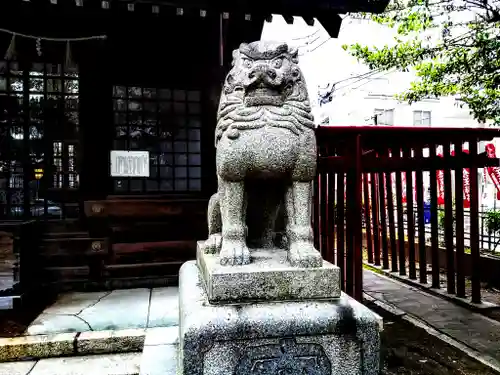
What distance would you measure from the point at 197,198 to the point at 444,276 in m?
5.54

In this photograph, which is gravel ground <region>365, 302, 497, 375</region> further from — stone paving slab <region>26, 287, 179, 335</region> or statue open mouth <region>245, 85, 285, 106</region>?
statue open mouth <region>245, 85, 285, 106</region>

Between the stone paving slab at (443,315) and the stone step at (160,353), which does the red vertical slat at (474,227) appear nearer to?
the stone paving slab at (443,315)

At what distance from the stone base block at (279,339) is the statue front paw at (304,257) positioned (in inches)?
9.7

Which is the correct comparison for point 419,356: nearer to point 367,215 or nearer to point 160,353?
point 160,353

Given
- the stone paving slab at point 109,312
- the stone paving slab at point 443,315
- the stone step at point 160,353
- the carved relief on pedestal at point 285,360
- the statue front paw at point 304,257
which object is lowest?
the stone paving slab at point 443,315

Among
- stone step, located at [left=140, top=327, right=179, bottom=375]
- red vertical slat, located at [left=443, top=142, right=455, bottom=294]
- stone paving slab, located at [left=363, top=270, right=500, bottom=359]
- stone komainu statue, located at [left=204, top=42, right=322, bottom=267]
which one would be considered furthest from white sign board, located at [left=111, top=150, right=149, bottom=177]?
red vertical slat, located at [left=443, top=142, right=455, bottom=294]

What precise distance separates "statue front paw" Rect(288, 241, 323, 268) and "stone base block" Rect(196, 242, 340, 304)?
4 centimetres

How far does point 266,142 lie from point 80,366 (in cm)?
311

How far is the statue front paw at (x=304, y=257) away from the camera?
255 centimetres

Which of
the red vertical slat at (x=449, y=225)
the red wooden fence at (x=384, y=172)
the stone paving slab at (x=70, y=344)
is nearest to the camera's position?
the stone paving slab at (x=70, y=344)

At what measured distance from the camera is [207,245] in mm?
3115

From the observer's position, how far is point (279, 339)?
2.42 metres

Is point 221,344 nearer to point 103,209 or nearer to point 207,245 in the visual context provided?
point 207,245

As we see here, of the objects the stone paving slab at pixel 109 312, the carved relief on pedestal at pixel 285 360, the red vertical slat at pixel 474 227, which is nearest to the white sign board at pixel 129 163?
the stone paving slab at pixel 109 312
